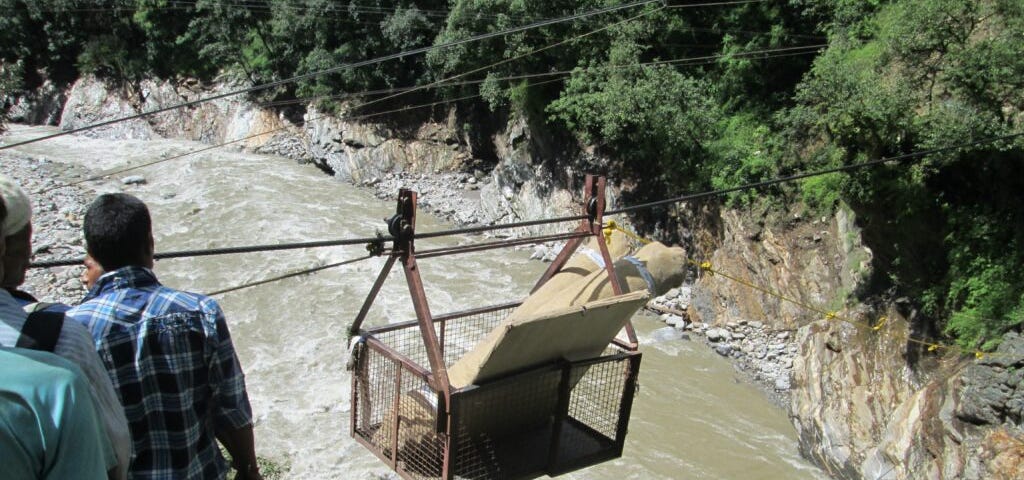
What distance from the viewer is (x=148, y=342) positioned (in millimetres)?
1974

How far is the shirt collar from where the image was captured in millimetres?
1998

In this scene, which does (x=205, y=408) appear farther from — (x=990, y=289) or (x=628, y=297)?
(x=990, y=289)

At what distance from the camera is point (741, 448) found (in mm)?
9031

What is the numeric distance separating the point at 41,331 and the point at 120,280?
1.84 ft

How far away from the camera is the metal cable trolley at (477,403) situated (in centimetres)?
334

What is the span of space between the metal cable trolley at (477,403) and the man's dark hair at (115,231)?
1363 mm

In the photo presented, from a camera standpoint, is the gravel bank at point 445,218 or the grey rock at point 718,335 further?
the grey rock at point 718,335

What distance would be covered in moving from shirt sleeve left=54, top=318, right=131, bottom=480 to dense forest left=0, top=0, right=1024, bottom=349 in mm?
5610

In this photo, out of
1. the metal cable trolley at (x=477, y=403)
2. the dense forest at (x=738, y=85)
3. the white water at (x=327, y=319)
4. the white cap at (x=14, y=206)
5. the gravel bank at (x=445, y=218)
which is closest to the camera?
the white cap at (x=14, y=206)

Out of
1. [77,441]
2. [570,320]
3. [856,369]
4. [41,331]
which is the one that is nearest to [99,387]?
[41,331]

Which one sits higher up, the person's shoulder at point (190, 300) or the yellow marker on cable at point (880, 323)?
the person's shoulder at point (190, 300)

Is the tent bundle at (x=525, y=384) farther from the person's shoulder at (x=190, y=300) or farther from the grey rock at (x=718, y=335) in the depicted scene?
the grey rock at (x=718, y=335)

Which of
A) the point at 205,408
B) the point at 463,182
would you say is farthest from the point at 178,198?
the point at 205,408

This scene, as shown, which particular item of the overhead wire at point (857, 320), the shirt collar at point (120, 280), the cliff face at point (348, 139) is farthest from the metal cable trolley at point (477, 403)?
the cliff face at point (348, 139)
